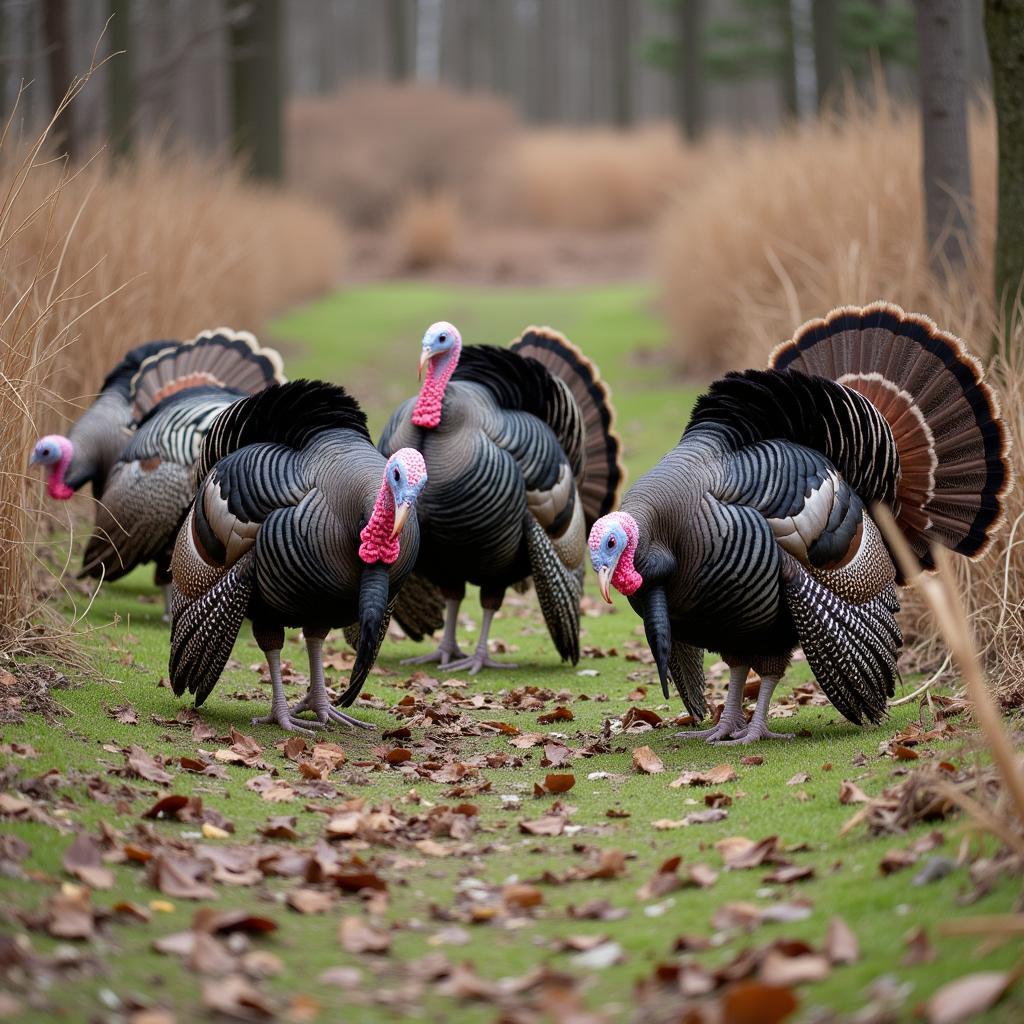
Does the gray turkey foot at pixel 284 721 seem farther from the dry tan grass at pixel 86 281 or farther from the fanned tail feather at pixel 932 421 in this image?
the fanned tail feather at pixel 932 421

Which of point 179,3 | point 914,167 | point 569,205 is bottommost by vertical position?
point 914,167

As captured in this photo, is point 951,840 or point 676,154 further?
point 676,154

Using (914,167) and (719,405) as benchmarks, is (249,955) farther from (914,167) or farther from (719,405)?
(914,167)

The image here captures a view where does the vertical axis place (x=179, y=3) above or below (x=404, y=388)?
above

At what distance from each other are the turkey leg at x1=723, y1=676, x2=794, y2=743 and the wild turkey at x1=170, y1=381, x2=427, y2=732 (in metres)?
1.48

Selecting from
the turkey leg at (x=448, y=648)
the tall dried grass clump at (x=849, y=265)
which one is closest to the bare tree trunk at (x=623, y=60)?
the tall dried grass clump at (x=849, y=265)

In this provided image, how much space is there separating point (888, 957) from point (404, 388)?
12424mm

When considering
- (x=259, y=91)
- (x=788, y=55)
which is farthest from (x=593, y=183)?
(x=259, y=91)

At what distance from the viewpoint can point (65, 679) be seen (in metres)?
5.81

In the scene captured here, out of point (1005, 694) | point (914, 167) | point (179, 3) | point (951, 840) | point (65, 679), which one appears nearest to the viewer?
point (951, 840)

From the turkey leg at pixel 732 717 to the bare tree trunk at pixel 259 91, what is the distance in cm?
1679

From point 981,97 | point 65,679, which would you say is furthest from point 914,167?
point 65,679

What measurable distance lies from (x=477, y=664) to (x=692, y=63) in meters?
23.8

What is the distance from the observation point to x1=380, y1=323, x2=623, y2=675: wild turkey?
22.4ft
